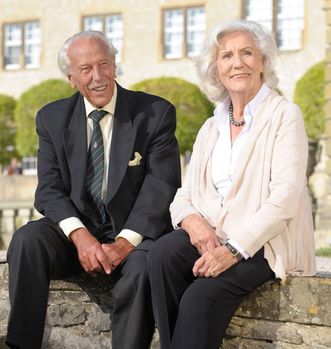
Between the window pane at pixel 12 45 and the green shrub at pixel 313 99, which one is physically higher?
the window pane at pixel 12 45

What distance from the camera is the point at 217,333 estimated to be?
3.62m

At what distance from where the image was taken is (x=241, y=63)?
3.94m

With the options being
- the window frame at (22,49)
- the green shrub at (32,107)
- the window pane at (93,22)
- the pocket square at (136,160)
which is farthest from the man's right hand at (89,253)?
the window frame at (22,49)

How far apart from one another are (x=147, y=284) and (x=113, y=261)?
24 cm

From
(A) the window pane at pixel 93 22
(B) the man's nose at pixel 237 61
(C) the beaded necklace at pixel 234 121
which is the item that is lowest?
(C) the beaded necklace at pixel 234 121

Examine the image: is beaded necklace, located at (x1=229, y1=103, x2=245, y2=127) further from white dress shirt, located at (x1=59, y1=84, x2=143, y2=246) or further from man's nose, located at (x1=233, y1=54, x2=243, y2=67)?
white dress shirt, located at (x1=59, y1=84, x2=143, y2=246)

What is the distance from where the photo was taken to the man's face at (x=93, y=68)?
4.27 m

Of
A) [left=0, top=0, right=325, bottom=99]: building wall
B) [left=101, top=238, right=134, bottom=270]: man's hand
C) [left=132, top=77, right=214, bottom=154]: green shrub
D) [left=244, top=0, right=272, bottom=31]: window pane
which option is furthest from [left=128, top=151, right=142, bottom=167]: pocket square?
[left=244, top=0, right=272, bottom=31]: window pane

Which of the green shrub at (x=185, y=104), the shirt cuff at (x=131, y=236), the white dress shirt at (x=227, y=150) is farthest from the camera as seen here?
the green shrub at (x=185, y=104)

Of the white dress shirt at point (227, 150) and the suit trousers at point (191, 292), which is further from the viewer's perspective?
the white dress shirt at point (227, 150)

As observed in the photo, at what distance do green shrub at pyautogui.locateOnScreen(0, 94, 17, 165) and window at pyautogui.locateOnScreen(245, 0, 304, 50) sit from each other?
7.17 metres

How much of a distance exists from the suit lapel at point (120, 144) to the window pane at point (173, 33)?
73.4 feet

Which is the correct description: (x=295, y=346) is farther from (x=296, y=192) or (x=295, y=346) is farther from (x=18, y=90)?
(x=18, y=90)

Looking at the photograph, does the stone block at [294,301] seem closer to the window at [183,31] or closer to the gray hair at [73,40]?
the gray hair at [73,40]
